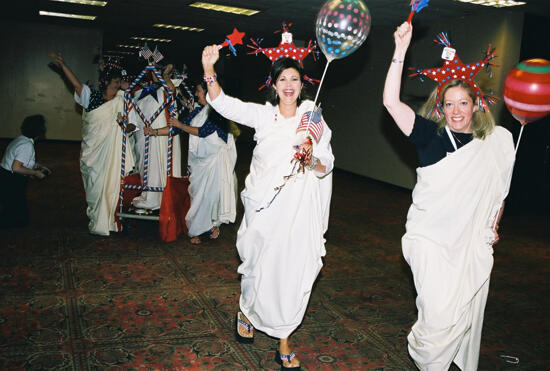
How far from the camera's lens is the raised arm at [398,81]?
2213 mm

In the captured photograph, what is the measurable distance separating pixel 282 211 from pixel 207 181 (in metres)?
2.51

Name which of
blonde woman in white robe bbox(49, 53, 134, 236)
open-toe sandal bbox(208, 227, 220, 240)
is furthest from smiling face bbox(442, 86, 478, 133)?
blonde woman in white robe bbox(49, 53, 134, 236)

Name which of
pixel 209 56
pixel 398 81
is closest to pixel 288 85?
pixel 209 56

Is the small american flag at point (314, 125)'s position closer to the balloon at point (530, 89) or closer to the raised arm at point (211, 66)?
the raised arm at point (211, 66)

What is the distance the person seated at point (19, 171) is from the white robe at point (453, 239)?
406 cm

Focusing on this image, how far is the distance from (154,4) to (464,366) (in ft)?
25.4

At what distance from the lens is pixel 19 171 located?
5.06 m

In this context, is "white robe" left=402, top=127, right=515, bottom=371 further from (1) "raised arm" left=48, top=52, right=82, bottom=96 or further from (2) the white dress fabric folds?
(1) "raised arm" left=48, top=52, right=82, bottom=96

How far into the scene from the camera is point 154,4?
28.0 ft

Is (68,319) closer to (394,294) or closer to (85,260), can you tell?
(85,260)

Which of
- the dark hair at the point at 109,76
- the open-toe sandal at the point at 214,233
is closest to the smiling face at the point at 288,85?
the open-toe sandal at the point at 214,233

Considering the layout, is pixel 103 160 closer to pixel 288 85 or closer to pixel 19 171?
pixel 19 171

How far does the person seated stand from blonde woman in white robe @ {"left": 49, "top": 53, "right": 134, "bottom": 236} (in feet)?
1.39

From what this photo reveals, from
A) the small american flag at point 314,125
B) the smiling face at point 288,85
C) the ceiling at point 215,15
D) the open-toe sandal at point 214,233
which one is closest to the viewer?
the small american flag at point 314,125
